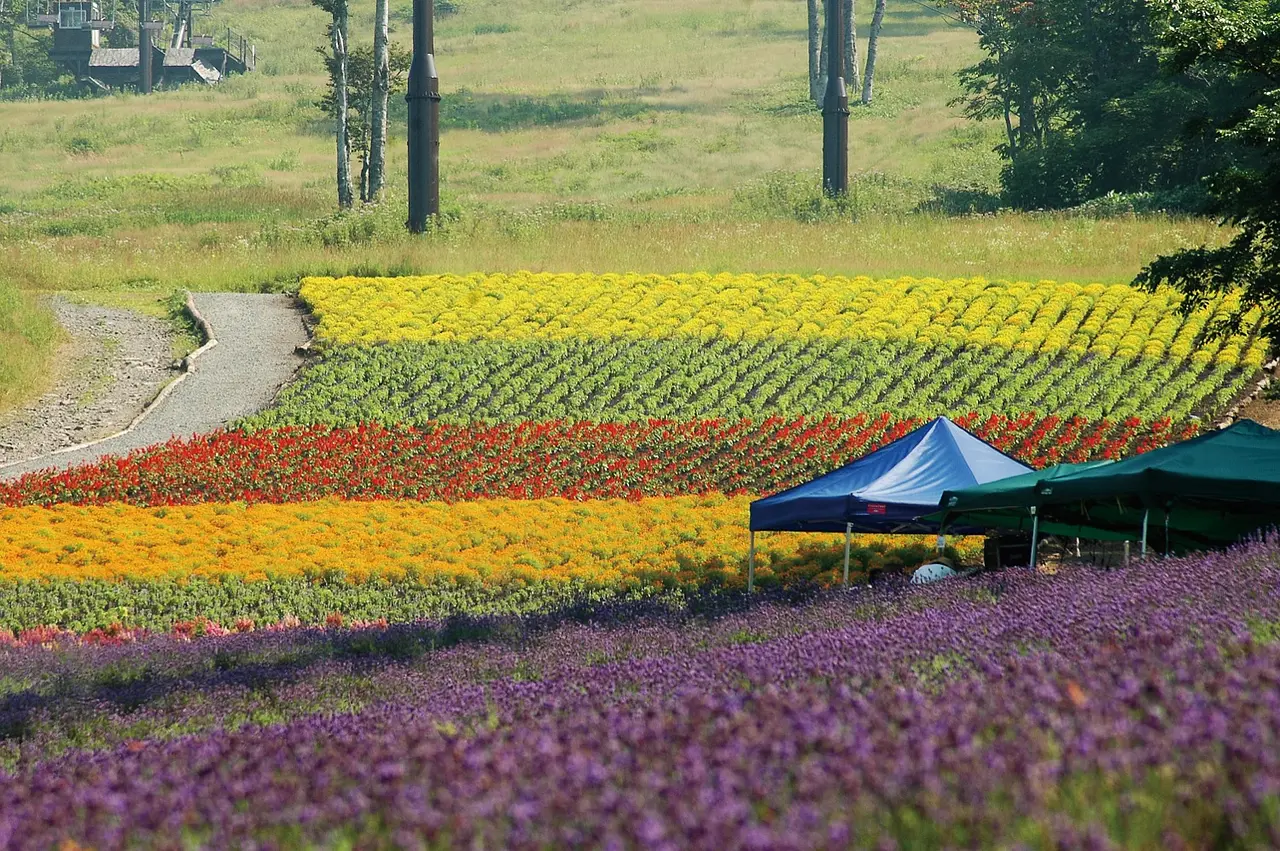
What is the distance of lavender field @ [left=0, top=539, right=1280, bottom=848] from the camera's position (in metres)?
3.13

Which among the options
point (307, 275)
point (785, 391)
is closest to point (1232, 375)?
point (785, 391)

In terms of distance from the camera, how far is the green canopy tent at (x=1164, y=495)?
12.0 meters

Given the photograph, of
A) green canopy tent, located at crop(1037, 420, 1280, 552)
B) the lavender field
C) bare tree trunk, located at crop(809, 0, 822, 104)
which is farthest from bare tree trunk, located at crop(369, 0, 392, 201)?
the lavender field

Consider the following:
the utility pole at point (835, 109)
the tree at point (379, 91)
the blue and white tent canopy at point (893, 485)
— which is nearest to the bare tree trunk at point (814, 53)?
the utility pole at point (835, 109)

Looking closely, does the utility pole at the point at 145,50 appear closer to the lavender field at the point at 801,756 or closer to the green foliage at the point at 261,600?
the green foliage at the point at 261,600

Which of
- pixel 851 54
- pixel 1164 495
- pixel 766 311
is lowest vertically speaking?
pixel 766 311

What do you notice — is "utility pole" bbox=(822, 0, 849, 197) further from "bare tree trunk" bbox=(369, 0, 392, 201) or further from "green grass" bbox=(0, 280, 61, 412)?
"green grass" bbox=(0, 280, 61, 412)

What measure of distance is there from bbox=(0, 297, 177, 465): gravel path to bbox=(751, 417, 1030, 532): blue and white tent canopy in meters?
15.5

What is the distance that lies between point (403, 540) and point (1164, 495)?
9.74 m

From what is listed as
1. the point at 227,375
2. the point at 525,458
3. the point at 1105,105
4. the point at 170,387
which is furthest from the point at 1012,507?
the point at 1105,105

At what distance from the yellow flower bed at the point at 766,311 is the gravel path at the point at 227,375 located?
1016 millimetres

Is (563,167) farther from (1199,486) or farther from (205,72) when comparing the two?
(1199,486)

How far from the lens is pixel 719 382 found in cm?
2841

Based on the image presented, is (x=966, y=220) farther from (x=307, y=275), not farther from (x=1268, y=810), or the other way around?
(x=1268, y=810)
